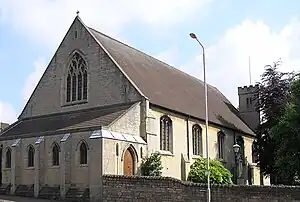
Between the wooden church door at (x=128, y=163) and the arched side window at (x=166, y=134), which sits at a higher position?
the arched side window at (x=166, y=134)

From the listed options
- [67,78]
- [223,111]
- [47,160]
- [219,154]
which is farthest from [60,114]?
[223,111]

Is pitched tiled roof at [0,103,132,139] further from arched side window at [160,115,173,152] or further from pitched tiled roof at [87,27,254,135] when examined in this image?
arched side window at [160,115,173,152]

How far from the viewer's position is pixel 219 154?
46469 mm

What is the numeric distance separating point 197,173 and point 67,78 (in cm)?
1397

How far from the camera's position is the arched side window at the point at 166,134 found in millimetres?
37669

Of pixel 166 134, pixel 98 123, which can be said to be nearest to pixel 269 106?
pixel 166 134

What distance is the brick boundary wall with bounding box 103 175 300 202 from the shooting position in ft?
78.3

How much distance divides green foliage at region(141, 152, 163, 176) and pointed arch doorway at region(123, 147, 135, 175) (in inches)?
35.7

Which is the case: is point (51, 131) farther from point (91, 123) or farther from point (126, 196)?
point (126, 196)

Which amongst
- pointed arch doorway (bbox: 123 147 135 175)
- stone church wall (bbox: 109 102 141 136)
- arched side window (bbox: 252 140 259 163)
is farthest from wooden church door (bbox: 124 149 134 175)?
arched side window (bbox: 252 140 259 163)

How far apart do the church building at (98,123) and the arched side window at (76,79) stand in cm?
9

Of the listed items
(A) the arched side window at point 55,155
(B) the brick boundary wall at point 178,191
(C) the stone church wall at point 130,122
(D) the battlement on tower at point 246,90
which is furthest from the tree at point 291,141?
(D) the battlement on tower at point 246,90

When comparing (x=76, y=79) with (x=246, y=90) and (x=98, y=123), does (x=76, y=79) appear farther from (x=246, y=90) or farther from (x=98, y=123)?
(x=246, y=90)

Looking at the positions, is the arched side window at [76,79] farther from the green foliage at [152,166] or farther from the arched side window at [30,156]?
the green foliage at [152,166]
